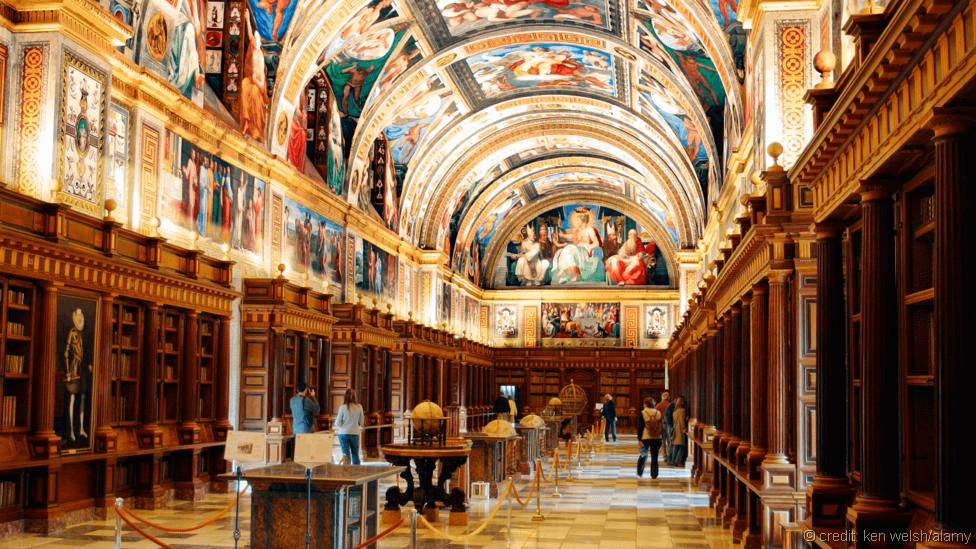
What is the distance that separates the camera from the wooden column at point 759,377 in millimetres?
11852

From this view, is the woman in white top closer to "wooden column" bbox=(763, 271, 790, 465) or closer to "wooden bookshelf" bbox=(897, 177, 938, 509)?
"wooden column" bbox=(763, 271, 790, 465)

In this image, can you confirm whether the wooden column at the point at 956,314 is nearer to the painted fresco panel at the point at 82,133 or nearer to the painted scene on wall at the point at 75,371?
the painted scene on wall at the point at 75,371

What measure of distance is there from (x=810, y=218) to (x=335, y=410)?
1685 cm

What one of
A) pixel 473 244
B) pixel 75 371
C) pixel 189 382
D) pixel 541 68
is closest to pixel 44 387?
pixel 75 371

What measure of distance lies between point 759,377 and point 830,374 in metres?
3.64

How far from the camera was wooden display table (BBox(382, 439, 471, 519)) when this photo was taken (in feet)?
46.0

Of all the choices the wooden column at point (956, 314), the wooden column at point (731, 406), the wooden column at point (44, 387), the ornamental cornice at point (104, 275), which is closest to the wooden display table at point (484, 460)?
the wooden column at point (731, 406)

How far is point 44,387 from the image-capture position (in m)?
12.5

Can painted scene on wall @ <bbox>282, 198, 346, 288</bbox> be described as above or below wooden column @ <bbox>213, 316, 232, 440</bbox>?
above

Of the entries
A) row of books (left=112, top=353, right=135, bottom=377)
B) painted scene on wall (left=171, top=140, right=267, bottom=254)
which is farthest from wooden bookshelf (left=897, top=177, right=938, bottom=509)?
painted scene on wall (left=171, top=140, right=267, bottom=254)

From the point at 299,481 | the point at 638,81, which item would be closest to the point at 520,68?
the point at 638,81

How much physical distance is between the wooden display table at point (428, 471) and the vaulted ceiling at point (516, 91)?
9.42m

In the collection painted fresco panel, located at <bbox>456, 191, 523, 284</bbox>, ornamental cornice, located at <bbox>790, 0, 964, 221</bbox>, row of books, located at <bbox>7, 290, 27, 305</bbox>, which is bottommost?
row of books, located at <bbox>7, 290, 27, 305</bbox>

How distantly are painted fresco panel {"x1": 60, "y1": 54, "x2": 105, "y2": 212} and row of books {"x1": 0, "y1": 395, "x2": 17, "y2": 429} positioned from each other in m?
2.70
